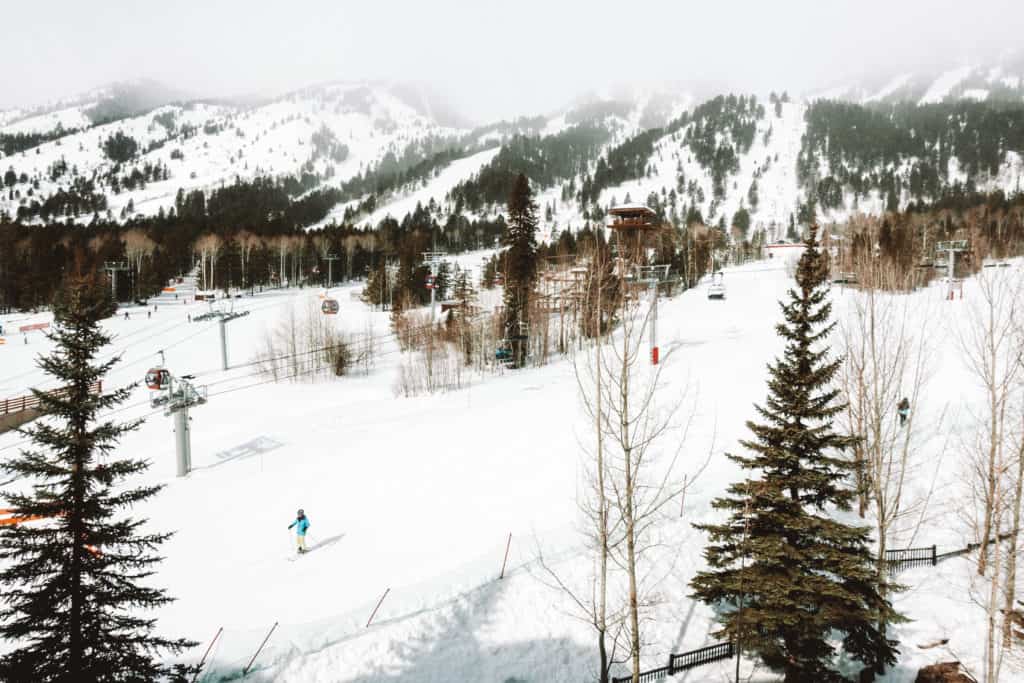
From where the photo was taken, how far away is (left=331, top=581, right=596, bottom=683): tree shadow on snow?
12.1 meters

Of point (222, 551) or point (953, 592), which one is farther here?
point (222, 551)

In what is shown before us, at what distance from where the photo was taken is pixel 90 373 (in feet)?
30.2

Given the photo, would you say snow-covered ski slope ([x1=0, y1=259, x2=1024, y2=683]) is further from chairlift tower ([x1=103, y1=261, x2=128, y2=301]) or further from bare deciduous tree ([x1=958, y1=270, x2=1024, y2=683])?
chairlift tower ([x1=103, y1=261, x2=128, y2=301])

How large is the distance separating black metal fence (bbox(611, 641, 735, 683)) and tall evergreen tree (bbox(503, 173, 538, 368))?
1272 inches

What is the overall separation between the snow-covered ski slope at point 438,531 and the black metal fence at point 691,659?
30cm

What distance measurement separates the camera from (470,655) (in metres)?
12.8

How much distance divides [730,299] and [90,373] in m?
66.1

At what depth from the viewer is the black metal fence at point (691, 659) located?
12469mm

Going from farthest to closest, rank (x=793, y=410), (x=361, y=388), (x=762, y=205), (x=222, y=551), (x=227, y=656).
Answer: (x=762, y=205)
(x=361, y=388)
(x=222, y=551)
(x=227, y=656)
(x=793, y=410)

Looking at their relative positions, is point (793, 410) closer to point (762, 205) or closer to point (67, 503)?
point (67, 503)

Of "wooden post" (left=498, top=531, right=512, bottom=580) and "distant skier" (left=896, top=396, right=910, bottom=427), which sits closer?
"wooden post" (left=498, top=531, right=512, bottom=580)

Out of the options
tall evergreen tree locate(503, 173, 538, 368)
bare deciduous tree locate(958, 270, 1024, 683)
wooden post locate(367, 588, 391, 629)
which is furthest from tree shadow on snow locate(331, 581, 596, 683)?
tall evergreen tree locate(503, 173, 538, 368)

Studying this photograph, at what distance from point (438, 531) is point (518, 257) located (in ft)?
96.4

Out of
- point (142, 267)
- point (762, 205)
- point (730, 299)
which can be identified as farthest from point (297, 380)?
point (762, 205)
